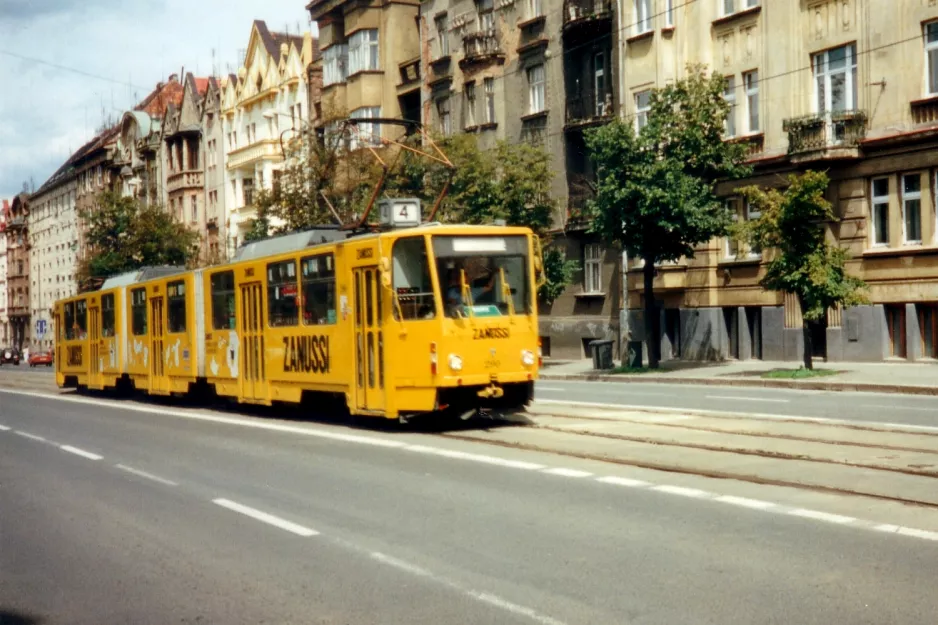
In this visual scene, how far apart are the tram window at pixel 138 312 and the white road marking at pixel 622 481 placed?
760 inches

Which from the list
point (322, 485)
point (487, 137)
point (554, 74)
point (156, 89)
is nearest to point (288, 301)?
point (322, 485)

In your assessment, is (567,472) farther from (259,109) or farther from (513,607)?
(259,109)

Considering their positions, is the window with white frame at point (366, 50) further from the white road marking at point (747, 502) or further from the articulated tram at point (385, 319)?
the white road marking at point (747, 502)

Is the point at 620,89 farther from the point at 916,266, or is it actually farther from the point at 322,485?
the point at 322,485

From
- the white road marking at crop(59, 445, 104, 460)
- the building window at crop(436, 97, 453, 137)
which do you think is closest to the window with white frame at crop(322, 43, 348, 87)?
the building window at crop(436, 97, 453, 137)

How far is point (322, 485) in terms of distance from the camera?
11625 mm

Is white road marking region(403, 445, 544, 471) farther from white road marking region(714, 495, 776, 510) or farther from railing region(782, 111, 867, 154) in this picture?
railing region(782, 111, 867, 154)

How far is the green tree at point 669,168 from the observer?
103 ft

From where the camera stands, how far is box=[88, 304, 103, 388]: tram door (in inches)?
1272

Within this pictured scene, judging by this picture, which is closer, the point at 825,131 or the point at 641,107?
the point at 825,131

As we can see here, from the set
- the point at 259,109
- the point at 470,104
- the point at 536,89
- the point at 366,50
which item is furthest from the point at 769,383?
the point at 259,109

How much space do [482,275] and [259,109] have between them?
57.1 m

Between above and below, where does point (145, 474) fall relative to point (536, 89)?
below

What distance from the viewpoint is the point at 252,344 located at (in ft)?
71.4
